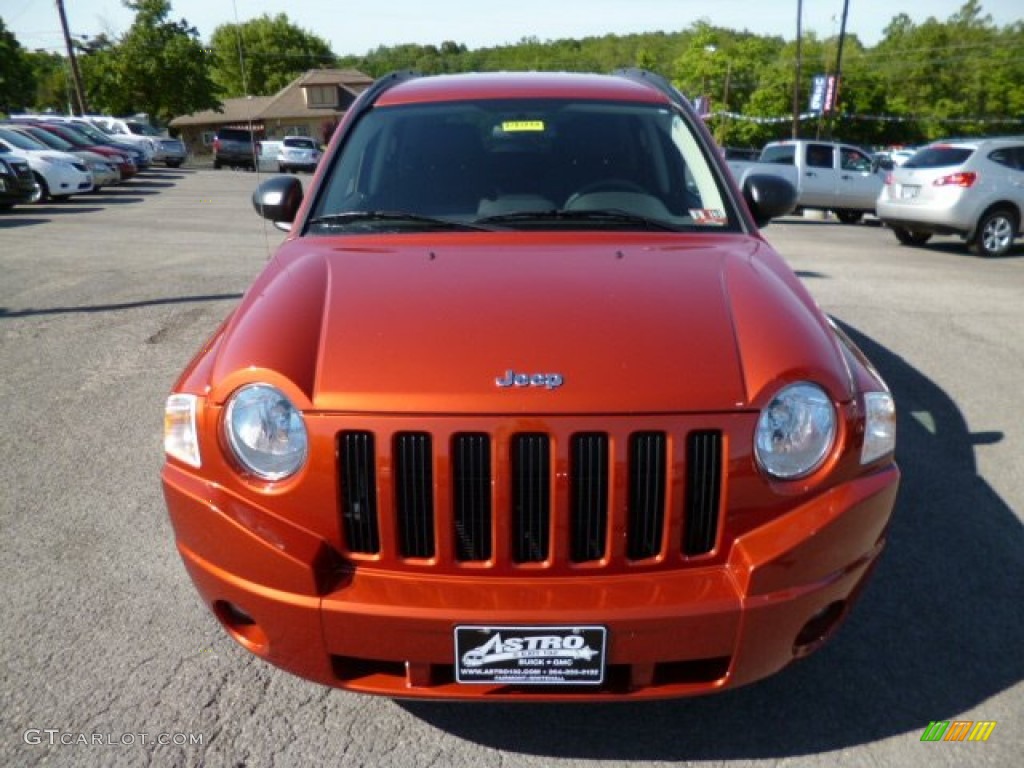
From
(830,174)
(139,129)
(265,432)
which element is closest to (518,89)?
(265,432)

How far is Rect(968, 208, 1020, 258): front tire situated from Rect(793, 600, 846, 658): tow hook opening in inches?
477

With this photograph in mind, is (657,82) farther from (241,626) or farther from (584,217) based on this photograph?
(241,626)

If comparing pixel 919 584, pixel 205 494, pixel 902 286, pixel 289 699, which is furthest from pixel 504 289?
pixel 902 286

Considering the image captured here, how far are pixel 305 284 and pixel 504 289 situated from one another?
0.64 metres

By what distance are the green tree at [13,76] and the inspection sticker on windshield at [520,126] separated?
6785 centimetres

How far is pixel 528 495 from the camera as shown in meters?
2.04

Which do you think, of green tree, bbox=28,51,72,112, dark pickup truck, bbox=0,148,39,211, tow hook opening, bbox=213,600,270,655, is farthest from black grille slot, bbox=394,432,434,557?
green tree, bbox=28,51,72,112

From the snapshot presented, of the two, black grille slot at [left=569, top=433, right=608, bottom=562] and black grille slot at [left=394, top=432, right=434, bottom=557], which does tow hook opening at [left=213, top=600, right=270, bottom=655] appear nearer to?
black grille slot at [left=394, top=432, right=434, bottom=557]

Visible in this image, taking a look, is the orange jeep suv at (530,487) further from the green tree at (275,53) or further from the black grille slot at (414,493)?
the green tree at (275,53)

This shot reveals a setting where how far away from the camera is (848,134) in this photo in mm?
72938

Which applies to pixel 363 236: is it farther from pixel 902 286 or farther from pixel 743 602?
pixel 902 286

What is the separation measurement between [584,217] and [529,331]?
1.02m

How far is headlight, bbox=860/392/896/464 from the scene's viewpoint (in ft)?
7.35

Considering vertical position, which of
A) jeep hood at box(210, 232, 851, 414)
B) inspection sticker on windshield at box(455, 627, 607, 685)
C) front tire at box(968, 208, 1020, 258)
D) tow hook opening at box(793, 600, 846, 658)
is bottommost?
front tire at box(968, 208, 1020, 258)
